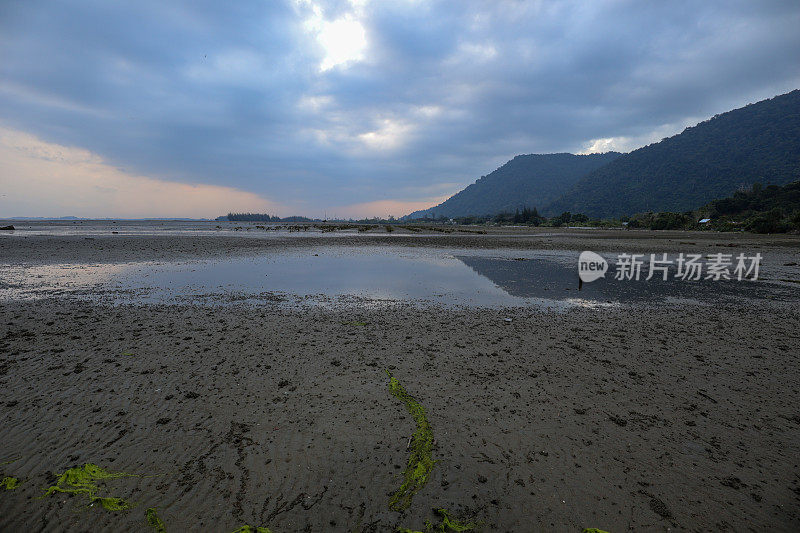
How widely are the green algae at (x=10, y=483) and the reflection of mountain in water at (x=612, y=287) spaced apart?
13133mm

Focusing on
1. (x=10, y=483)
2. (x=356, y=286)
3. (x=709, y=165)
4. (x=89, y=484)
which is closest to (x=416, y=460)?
(x=89, y=484)

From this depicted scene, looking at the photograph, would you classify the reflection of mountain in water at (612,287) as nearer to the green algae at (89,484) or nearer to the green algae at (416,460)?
the green algae at (416,460)

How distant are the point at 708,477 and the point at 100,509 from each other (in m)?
6.71

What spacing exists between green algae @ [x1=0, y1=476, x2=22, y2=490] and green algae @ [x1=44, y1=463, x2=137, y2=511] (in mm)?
371

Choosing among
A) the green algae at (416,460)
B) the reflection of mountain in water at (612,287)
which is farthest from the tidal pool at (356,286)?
the green algae at (416,460)

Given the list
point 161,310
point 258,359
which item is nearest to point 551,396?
point 258,359

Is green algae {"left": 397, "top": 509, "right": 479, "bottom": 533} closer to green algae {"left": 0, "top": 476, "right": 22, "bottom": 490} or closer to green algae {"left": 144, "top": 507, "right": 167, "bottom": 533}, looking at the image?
green algae {"left": 144, "top": 507, "right": 167, "bottom": 533}

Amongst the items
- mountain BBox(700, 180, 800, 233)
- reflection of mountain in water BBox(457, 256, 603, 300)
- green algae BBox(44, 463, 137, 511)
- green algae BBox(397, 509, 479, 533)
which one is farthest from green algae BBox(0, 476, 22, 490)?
mountain BBox(700, 180, 800, 233)

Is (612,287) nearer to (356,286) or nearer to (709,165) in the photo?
(356,286)

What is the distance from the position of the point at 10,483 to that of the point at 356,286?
11347 millimetres

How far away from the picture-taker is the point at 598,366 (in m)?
6.58

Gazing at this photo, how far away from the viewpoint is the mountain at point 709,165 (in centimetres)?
12988

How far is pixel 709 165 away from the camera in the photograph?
490ft

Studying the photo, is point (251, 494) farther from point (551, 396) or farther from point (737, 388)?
point (737, 388)
